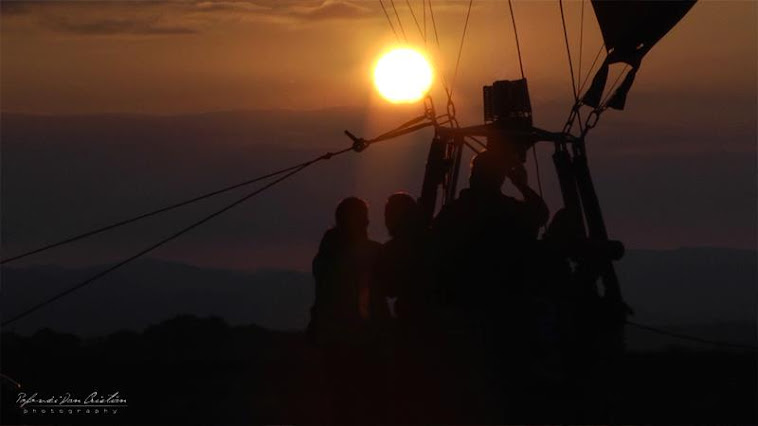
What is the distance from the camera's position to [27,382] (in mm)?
16438

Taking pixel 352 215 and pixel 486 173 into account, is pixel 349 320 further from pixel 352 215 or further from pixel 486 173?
pixel 486 173

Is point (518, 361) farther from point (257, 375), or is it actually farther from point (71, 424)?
point (257, 375)

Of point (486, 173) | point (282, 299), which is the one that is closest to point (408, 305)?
point (486, 173)

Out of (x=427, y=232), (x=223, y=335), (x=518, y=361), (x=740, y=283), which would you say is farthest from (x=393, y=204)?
(x=740, y=283)

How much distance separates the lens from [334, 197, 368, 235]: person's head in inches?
453

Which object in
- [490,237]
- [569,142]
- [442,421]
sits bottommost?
[442,421]

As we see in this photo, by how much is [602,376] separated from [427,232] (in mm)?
1641

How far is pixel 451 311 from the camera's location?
449 inches

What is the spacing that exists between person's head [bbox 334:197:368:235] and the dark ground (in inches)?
39.4

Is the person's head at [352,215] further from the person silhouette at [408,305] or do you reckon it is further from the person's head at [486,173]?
the person's head at [486,173]

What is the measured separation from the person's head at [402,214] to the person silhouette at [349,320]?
0.17 metres

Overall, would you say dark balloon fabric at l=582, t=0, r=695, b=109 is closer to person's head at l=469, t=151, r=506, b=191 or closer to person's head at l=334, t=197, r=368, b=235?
person's head at l=469, t=151, r=506, b=191

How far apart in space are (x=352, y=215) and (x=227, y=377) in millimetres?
5659

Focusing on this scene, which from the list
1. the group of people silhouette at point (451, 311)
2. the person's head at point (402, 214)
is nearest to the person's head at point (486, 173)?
the group of people silhouette at point (451, 311)
